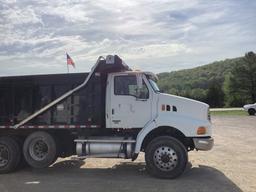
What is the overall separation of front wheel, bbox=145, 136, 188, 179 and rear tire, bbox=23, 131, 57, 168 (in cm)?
242

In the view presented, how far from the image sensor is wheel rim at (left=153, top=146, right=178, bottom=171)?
9.91 metres

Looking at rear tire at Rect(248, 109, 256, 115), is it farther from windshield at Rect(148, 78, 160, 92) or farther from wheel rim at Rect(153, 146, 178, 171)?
wheel rim at Rect(153, 146, 178, 171)

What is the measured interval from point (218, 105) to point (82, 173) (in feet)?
204

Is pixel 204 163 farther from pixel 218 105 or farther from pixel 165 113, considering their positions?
pixel 218 105

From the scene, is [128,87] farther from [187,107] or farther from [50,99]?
[50,99]

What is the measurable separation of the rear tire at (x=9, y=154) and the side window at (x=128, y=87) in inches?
115

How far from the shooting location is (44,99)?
435 inches

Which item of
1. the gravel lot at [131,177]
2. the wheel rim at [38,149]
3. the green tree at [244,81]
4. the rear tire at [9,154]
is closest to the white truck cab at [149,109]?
the gravel lot at [131,177]

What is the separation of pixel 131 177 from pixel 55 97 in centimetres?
278

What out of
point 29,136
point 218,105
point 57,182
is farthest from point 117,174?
point 218,105

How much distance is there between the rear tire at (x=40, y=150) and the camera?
1070 centimetres

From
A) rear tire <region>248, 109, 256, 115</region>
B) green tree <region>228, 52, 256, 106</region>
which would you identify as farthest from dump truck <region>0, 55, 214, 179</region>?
green tree <region>228, 52, 256, 106</region>

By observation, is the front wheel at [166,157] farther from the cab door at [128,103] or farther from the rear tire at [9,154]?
the rear tire at [9,154]

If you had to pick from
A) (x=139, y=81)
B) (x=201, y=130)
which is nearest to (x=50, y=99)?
(x=139, y=81)
